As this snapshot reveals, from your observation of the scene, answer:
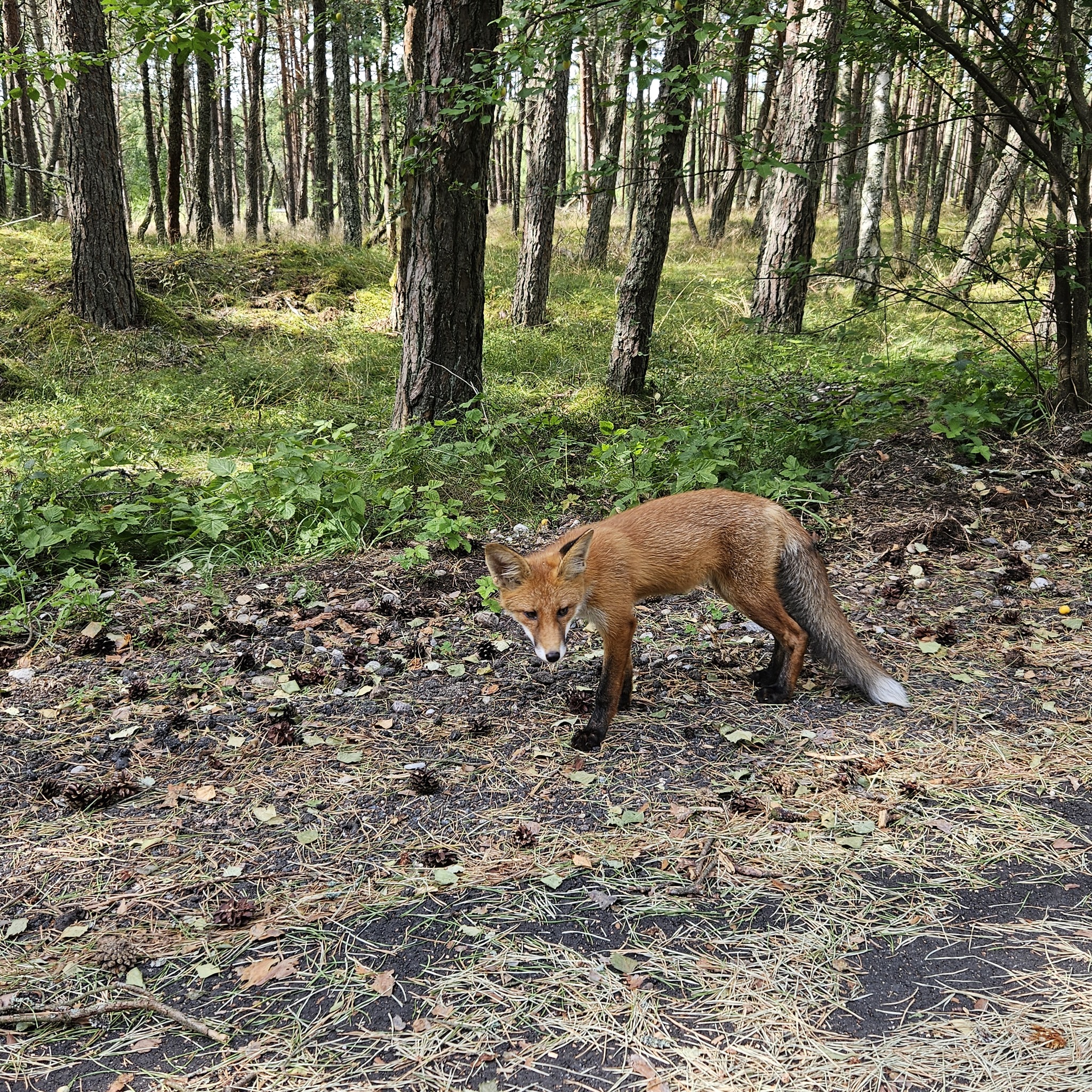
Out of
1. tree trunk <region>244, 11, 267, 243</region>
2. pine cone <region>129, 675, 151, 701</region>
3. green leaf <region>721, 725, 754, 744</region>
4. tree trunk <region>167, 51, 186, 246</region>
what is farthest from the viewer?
tree trunk <region>244, 11, 267, 243</region>

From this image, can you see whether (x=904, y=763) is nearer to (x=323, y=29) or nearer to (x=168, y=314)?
(x=168, y=314)

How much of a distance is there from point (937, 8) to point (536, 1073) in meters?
30.0

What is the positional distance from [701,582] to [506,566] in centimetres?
108

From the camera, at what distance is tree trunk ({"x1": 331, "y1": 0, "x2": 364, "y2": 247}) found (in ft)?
55.2

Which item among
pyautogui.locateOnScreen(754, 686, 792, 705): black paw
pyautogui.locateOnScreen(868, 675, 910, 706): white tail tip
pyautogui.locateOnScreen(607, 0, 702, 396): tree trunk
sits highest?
pyautogui.locateOnScreen(607, 0, 702, 396): tree trunk

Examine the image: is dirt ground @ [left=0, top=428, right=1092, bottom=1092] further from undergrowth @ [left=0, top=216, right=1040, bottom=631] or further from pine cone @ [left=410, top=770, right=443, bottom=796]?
undergrowth @ [left=0, top=216, right=1040, bottom=631]

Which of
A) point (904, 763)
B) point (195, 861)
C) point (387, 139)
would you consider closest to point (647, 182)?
point (904, 763)

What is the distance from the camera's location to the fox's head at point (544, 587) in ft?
11.2

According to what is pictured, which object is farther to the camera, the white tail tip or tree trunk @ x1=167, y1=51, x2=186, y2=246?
tree trunk @ x1=167, y1=51, x2=186, y2=246

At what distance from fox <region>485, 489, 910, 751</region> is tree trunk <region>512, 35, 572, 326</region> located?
29.5 ft

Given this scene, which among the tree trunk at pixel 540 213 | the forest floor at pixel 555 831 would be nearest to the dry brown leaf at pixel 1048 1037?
the forest floor at pixel 555 831

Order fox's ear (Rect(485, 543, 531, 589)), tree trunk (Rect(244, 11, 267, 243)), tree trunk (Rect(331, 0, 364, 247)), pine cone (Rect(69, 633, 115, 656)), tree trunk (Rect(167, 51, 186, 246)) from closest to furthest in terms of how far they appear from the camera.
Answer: fox's ear (Rect(485, 543, 531, 589)) < pine cone (Rect(69, 633, 115, 656)) < tree trunk (Rect(167, 51, 186, 246)) < tree trunk (Rect(331, 0, 364, 247)) < tree trunk (Rect(244, 11, 267, 243))

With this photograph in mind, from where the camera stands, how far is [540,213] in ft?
39.4

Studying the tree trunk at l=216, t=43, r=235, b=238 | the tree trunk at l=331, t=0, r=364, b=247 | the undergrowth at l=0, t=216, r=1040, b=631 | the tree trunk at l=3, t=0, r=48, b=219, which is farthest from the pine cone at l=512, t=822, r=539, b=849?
the tree trunk at l=216, t=43, r=235, b=238
